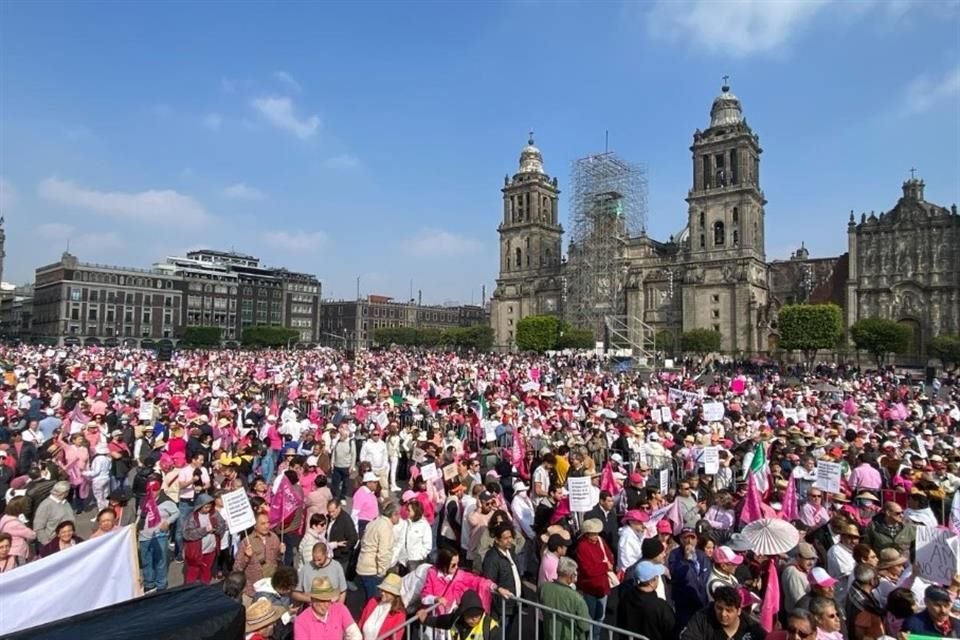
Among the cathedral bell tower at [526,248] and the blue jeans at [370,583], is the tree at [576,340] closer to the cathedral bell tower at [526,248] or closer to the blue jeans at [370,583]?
the cathedral bell tower at [526,248]

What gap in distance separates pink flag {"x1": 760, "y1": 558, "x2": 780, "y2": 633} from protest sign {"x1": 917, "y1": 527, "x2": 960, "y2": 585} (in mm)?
1452

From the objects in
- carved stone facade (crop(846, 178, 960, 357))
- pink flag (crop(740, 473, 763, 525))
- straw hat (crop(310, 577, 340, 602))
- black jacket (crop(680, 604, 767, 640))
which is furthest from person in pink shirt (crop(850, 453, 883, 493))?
carved stone facade (crop(846, 178, 960, 357))

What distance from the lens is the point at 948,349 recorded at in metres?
52.8

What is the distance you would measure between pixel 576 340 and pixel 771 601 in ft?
224

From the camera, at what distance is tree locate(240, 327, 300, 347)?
327ft

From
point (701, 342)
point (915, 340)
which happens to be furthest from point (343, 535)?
point (915, 340)

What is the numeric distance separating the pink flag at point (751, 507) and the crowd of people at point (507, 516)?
0.03 meters

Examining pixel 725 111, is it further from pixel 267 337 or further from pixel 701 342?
pixel 267 337

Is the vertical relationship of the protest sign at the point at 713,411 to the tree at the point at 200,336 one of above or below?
below

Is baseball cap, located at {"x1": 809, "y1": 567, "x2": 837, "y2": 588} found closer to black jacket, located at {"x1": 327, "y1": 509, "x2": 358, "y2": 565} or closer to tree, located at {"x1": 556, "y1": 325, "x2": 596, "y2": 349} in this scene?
black jacket, located at {"x1": 327, "y1": 509, "x2": 358, "y2": 565}

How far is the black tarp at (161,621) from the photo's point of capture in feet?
9.26

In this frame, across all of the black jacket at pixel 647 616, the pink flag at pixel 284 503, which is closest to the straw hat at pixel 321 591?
the black jacket at pixel 647 616

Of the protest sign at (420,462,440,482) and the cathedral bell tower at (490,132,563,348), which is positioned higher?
the cathedral bell tower at (490,132,563,348)

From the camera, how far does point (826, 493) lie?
894cm
